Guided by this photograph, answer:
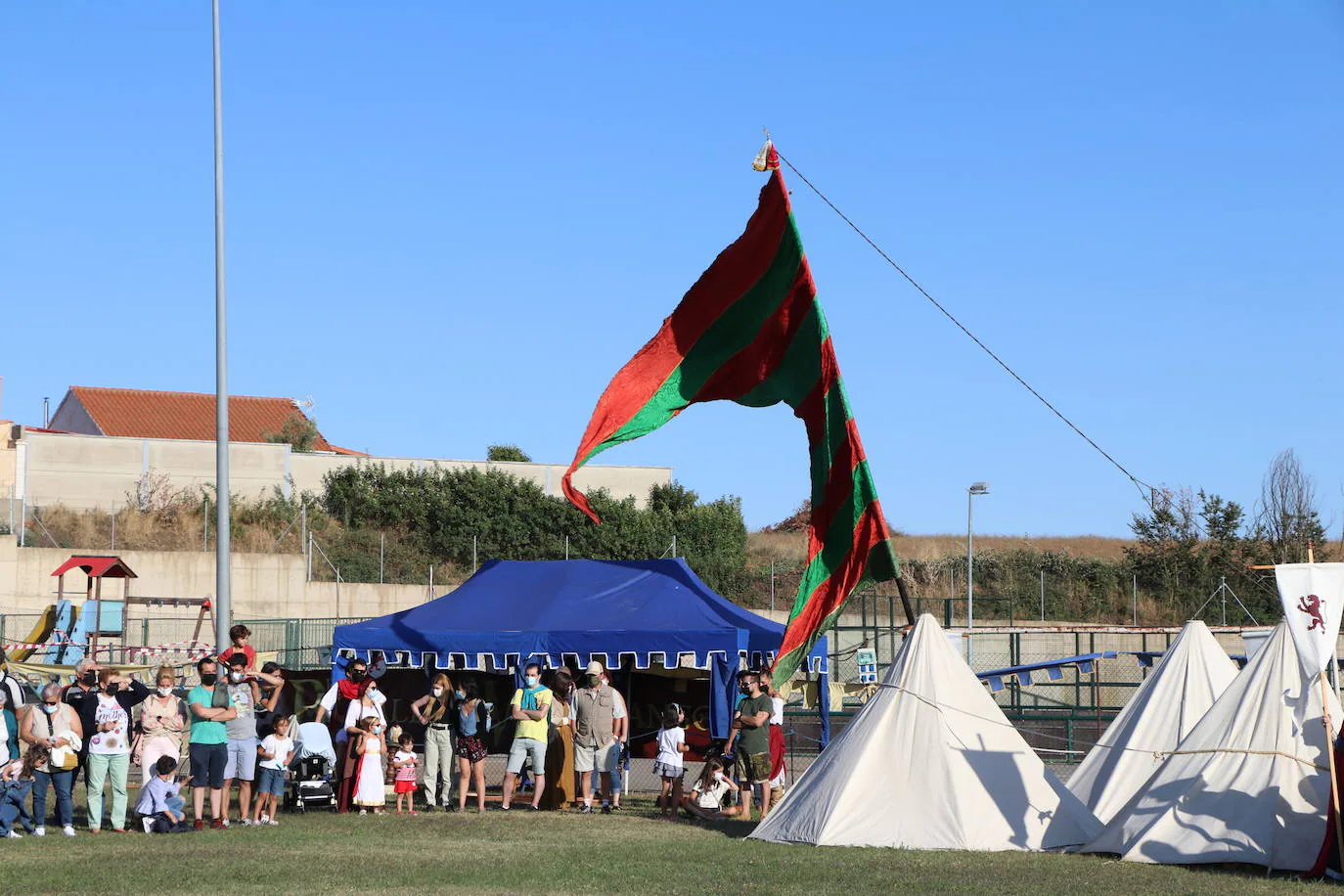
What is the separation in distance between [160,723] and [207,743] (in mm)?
859

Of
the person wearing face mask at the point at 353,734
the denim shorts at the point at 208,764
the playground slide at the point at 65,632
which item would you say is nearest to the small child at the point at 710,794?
the person wearing face mask at the point at 353,734

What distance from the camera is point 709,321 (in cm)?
1415

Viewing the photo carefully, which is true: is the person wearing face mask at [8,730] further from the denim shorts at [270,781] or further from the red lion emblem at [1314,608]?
the red lion emblem at [1314,608]

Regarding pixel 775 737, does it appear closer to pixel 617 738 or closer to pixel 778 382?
pixel 617 738

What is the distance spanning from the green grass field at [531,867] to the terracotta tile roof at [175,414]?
48025mm

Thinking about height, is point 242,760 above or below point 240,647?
below

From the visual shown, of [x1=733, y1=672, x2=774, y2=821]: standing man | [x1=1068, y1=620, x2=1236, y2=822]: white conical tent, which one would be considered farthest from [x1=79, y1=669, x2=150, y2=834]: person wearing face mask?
[x1=1068, y1=620, x2=1236, y2=822]: white conical tent

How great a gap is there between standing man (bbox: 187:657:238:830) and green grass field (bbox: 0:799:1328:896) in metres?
0.41

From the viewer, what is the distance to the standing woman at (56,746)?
14141mm

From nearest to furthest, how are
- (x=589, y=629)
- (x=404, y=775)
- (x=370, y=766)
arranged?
(x=370, y=766), (x=404, y=775), (x=589, y=629)

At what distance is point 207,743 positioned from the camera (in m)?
14.4

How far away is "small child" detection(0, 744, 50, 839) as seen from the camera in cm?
1387

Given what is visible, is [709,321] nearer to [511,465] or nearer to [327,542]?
[327,542]

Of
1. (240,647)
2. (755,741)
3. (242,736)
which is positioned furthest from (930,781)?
(240,647)
